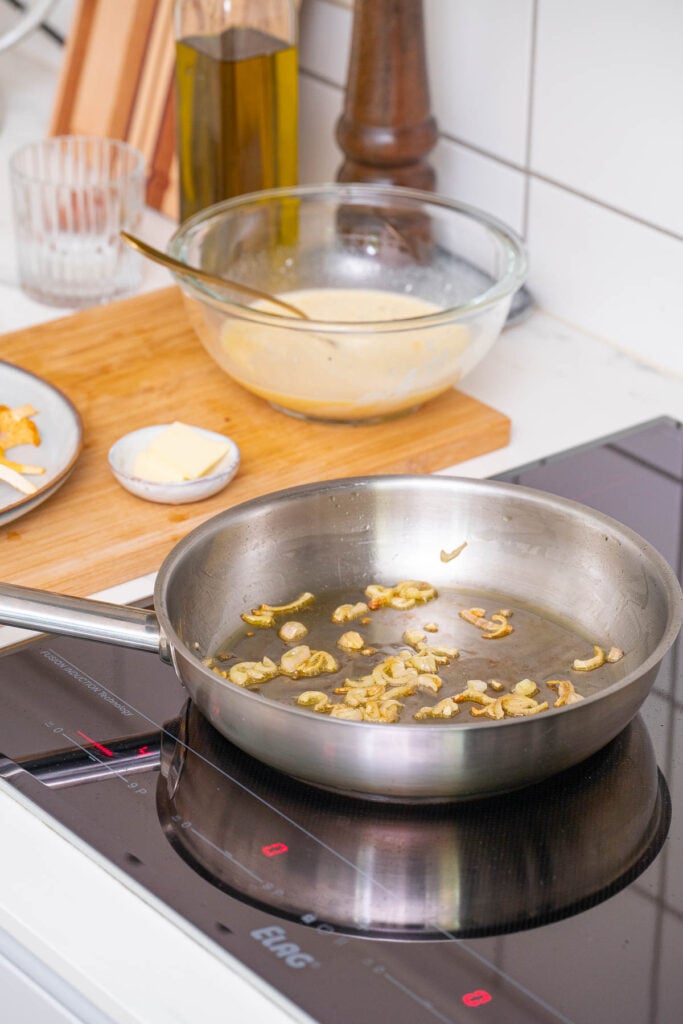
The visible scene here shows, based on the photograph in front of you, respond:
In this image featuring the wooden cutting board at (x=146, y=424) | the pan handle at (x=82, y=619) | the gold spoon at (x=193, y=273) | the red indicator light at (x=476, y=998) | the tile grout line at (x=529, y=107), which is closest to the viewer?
the red indicator light at (x=476, y=998)

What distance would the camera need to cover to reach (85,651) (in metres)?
0.82

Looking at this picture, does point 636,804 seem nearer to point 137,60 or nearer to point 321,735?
point 321,735

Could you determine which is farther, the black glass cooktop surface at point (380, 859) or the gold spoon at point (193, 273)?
the gold spoon at point (193, 273)

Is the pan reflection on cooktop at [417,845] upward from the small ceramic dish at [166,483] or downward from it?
downward

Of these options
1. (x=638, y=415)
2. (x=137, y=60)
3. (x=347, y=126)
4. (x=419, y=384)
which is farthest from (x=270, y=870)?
(x=137, y=60)

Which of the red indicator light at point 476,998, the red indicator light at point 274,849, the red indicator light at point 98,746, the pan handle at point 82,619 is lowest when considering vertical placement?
the red indicator light at point 98,746

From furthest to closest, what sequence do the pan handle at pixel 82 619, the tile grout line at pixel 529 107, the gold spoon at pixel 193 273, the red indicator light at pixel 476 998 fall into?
the tile grout line at pixel 529 107
the gold spoon at pixel 193 273
the pan handle at pixel 82 619
the red indicator light at pixel 476 998

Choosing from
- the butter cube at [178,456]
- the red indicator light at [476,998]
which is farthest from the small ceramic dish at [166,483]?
the red indicator light at [476,998]

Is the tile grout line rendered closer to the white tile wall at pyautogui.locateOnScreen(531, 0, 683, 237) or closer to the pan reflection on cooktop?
the white tile wall at pyautogui.locateOnScreen(531, 0, 683, 237)

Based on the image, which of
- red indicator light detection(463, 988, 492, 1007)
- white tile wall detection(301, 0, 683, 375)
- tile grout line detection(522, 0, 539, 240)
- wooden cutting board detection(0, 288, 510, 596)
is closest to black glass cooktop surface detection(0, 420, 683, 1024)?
red indicator light detection(463, 988, 492, 1007)

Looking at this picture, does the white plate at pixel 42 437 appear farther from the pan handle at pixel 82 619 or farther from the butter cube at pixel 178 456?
the pan handle at pixel 82 619

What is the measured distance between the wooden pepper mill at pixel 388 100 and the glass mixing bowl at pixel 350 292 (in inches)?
1.4

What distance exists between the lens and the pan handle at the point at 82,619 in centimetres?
71

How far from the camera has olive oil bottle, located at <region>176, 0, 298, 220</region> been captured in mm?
1199
